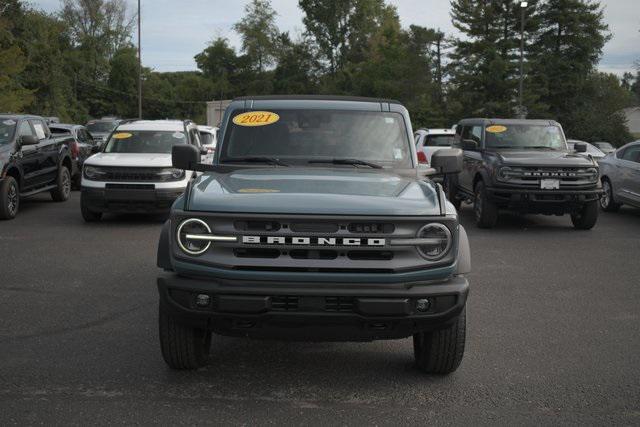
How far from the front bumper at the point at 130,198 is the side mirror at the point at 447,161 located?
7372 mm

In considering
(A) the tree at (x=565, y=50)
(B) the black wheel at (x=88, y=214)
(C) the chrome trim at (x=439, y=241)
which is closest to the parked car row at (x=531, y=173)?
(B) the black wheel at (x=88, y=214)

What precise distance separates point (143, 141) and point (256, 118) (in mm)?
8548

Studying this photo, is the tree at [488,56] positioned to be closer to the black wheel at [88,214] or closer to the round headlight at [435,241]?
the black wheel at [88,214]

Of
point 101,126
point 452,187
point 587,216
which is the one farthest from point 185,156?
point 101,126

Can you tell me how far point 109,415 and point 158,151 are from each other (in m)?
10.0

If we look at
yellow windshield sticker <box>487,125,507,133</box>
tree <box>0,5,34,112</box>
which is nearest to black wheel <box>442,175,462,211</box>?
yellow windshield sticker <box>487,125,507,133</box>

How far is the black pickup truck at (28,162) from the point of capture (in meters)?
13.3

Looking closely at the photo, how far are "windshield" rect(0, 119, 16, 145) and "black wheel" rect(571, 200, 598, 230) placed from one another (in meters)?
10.0

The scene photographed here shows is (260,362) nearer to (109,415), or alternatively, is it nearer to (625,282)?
(109,415)

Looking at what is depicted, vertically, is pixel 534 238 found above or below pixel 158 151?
below

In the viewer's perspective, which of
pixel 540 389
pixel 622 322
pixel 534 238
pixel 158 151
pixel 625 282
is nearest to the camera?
pixel 540 389

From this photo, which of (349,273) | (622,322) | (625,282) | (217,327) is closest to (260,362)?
(217,327)

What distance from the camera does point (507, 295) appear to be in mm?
7754

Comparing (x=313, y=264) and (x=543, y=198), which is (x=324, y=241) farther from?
(x=543, y=198)
